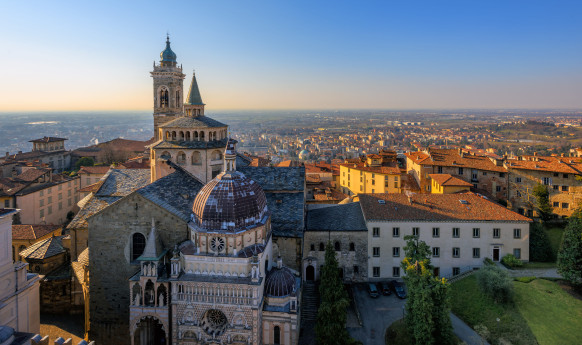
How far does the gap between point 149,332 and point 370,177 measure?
4265cm

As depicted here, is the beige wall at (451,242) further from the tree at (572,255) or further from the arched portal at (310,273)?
the arched portal at (310,273)

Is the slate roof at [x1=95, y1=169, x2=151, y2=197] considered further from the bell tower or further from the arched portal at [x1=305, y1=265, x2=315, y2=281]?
the bell tower

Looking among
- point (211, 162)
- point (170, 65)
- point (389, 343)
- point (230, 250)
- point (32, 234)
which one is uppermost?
point (170, 65)

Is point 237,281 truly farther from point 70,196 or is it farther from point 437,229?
point 70,196

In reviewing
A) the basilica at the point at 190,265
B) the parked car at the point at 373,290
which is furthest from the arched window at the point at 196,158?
the parked car at the point at 373,290

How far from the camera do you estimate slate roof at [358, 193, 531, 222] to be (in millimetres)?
35812

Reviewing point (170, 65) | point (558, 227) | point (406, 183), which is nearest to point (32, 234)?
point (170, 65)

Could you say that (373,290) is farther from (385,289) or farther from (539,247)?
(539,247)

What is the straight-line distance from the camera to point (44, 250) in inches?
1339

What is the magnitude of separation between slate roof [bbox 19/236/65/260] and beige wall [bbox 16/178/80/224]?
20.8 m

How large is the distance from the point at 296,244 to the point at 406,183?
32880 mm

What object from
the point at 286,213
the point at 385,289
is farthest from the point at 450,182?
the point at 286,213

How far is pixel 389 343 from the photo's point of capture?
27.2m

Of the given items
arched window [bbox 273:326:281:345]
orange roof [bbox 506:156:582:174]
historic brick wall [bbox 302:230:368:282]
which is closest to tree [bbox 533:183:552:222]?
orange roof [bbox 506:156:582:174]
